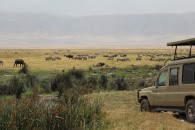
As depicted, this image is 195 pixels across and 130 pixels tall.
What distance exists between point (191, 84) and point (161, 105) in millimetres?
2606

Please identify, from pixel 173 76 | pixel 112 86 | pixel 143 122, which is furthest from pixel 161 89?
pixel 112 86

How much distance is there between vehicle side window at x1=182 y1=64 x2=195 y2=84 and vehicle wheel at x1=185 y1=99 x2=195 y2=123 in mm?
677

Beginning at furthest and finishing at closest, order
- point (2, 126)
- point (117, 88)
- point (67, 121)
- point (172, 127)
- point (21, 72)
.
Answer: point (21, 72) < point (117, 88) < point (172, 127) < point (67, 121) < point (2, 126)

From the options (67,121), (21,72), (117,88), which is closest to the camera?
(67,121)

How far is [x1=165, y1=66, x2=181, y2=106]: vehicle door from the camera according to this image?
15508mm

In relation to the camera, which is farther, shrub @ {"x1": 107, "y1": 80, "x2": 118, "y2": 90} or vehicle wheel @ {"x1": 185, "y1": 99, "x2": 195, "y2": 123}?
shrub @ {"x1": 107, "y1": 80, "x2": 118, "y2": 90}

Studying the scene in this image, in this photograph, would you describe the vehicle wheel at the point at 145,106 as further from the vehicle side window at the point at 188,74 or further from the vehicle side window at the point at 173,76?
the vehicle side window at the point at 188,74

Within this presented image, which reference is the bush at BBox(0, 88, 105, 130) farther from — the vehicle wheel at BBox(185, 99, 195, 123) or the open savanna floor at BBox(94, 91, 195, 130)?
the vehicle wheel at BBox(185, 99, 195, 123)

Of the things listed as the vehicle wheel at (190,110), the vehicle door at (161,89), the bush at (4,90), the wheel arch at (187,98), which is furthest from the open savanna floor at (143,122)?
the bush at (4,90)

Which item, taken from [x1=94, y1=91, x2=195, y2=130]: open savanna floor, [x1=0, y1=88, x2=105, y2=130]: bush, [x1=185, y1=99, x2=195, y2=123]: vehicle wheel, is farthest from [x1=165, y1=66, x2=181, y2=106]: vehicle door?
[x1=0, y1=88, x2=105, y2=130]: bush

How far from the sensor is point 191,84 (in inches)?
572

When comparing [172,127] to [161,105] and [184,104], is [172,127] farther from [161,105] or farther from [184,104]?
[161,105]

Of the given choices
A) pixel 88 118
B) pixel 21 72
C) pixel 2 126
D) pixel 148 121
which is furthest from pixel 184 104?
pixel 21 72

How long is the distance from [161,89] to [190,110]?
7.08 feet
